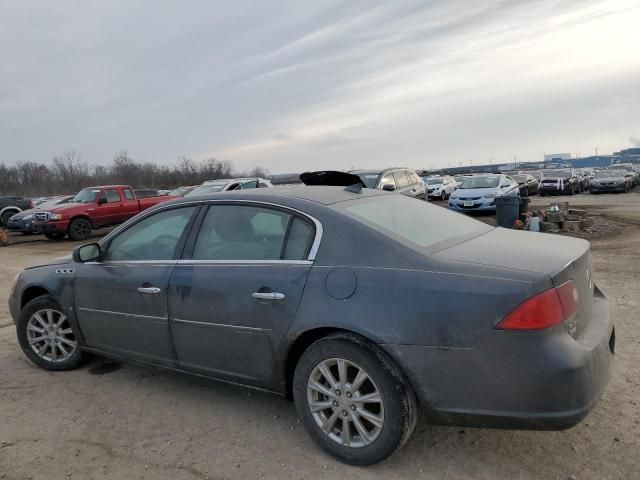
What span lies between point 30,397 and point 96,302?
901mm

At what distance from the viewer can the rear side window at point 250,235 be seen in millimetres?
3109

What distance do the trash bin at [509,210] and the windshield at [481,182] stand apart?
531cm

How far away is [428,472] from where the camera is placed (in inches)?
107

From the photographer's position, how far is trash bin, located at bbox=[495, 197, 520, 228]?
12.0 meters

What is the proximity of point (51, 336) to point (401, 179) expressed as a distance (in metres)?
11.1

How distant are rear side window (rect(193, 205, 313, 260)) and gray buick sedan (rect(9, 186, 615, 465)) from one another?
10mm

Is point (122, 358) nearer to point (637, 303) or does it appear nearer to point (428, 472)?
point (428, 472)

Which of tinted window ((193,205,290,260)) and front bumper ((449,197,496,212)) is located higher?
tinted window ((193,205,290,260))

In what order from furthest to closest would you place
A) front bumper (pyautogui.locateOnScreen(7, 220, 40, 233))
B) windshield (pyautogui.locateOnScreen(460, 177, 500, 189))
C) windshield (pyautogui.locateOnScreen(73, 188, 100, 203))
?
1. front bumper (pyautogui.locateOnScreen(7, 220, 40, 233))
2. windshield (pyautogui.locateOnScreen(460, 177, 500, 189))
3. windshield (pyautogui.locateOnScreen(73, 188, 100, 203))

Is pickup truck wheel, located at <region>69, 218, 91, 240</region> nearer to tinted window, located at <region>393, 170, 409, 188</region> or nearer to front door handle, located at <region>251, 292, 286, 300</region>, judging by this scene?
tinted window, located at <region>393, 170, 409, 188</region>

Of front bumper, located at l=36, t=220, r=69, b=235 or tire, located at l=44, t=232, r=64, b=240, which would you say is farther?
tire, located at l=44, t=232, r=64, b=240

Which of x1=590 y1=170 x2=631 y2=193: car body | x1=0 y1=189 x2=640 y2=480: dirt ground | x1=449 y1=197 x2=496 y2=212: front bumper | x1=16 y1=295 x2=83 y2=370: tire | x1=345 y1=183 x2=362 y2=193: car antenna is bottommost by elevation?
x1=590 y1=170 x2=631 y2=193: car body

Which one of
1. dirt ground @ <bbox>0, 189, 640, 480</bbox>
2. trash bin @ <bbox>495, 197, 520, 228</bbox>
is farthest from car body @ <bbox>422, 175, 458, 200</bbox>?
dirt ground @ <bbox>0, 189, 640, 480</bbox>

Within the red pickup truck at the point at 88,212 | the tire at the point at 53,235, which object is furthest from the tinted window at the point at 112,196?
the tire at the point at 53,235
